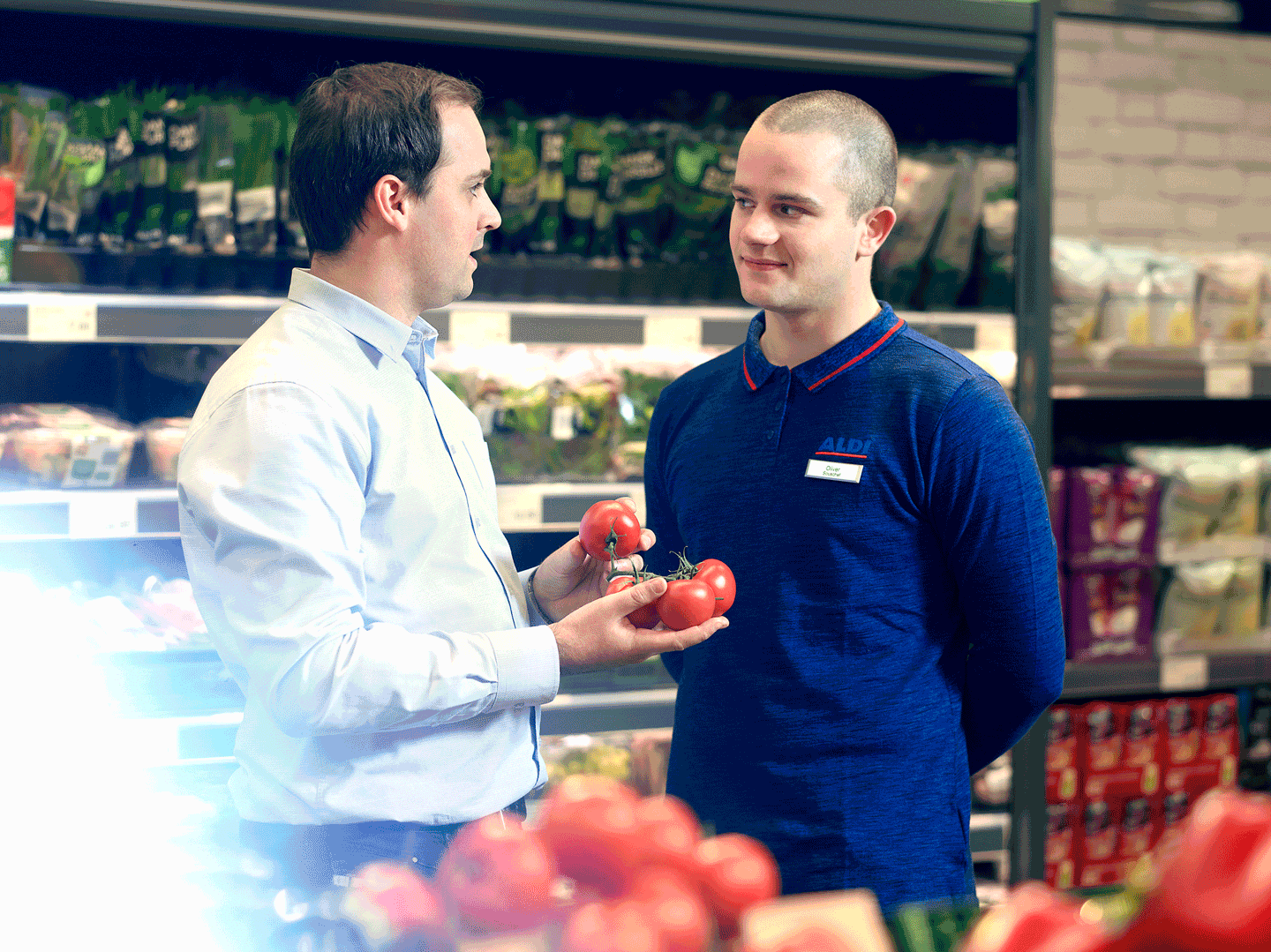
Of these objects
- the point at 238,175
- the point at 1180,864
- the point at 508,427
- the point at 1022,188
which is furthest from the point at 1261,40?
the point at 1180,864

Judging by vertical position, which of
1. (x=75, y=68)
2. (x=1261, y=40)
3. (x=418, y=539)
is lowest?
(x=418, y=539)

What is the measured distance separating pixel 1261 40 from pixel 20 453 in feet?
13.6

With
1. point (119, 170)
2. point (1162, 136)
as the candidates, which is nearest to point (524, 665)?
point (119, 170)

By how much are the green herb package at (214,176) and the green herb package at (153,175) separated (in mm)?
72

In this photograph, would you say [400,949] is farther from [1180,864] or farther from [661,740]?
[661,740]

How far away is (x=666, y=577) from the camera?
1548 millimetres

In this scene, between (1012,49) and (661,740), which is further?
(661,740)

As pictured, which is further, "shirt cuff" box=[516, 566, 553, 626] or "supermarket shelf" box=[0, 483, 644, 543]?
"supermarket shelf" box=[0, 483, 644, 543]

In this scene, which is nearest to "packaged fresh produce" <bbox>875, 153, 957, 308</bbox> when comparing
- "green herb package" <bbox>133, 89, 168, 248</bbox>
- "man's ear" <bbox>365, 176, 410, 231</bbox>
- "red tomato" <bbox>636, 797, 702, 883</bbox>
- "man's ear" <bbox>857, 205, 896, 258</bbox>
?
"man's ear" <bbox>857, 205, 896, 258</bbox>

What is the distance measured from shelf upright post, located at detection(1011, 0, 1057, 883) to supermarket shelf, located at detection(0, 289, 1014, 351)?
7 centimetres

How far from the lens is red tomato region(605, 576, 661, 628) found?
147cm

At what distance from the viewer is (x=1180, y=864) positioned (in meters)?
0.53

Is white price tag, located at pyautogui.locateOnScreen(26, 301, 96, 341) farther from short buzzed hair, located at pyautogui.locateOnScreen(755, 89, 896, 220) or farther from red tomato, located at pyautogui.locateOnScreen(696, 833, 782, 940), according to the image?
red tomato, located at pyautogui.locateOnScreen(696, 833, 782, 940)

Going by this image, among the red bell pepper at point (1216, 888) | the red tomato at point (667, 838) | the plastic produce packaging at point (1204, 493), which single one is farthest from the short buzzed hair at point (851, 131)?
the plastic produce packaging at point (1204, 493)
